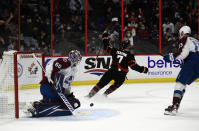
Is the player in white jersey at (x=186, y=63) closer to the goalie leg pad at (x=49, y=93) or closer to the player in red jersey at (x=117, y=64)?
the goalie leg pad at (x=49, y=93)

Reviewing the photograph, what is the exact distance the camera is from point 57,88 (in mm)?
4730

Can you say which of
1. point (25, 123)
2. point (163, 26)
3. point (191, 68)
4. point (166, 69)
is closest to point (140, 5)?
point (163, 26)

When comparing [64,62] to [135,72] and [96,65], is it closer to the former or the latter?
[96,65]

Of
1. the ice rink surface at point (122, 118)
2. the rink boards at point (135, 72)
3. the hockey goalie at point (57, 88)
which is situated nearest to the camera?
the ice rink surface at point (122, 118)

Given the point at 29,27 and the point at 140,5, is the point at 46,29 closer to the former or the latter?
the point at 29,27

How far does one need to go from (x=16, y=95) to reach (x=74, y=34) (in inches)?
189

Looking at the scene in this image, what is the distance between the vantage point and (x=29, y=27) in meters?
9.11

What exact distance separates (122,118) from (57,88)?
914mm

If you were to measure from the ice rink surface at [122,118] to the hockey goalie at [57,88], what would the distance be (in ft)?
0.43

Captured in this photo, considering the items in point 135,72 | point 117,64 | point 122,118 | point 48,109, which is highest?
point 117,64

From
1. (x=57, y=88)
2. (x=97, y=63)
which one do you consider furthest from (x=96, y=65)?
(x=57, y=88)

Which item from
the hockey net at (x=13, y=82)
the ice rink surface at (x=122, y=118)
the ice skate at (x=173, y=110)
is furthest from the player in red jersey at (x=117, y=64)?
the ice skate at (x=173, y=110)

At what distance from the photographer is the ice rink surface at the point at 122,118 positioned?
4.23 metres

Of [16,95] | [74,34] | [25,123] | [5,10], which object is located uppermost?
[5,10]
